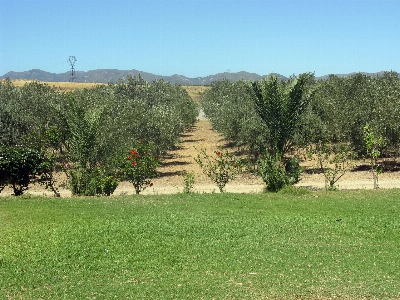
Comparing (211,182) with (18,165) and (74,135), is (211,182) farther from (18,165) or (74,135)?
(18,165)

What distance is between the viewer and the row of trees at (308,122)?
17500 mm

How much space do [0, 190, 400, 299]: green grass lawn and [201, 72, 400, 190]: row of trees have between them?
395 centimetres

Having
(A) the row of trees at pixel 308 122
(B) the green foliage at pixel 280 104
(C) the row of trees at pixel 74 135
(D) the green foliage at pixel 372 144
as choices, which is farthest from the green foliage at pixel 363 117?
(C) the row of trees at pixel 74 135

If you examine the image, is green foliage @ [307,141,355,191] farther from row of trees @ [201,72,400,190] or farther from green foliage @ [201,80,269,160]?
green foliage @ [201,80,269,160]

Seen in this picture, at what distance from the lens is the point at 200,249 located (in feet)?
31.2

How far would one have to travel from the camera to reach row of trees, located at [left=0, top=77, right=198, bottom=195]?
16.4 m

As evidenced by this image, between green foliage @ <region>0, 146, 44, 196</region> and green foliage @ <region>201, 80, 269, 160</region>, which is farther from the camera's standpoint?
green foliage @ <region>201, 80, 269, 160</region>

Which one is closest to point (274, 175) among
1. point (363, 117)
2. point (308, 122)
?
point (308, 122)

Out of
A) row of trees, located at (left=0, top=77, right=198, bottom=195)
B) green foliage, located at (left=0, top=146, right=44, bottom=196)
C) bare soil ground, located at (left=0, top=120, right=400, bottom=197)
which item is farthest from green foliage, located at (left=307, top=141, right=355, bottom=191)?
green foliage, located at (left=0, top=146, right=44, bottom=196)

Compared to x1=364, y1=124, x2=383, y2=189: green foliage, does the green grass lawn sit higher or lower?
lower

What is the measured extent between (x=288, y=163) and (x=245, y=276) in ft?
33.1

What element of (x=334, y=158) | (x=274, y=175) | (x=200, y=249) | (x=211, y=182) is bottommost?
(x=211, y=182)

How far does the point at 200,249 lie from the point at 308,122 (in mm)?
19195

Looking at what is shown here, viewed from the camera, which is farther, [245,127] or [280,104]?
[245,127]
